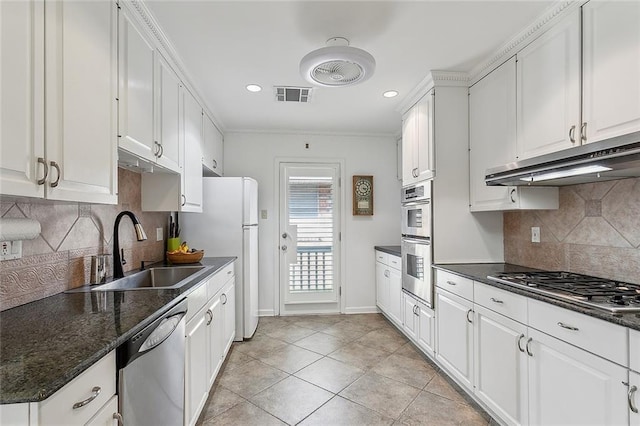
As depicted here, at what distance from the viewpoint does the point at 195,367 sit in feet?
6.09

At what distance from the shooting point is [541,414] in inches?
62.8

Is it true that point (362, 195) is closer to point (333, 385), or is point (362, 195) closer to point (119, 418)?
point (333, 385)

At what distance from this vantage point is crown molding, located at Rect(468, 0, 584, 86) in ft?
5.86

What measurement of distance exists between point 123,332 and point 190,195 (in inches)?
70.6

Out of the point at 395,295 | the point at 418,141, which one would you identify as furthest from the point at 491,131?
the point at 395,295

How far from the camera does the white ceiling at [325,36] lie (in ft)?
5.95

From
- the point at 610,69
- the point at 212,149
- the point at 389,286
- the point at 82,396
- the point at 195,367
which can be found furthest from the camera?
the point at 389,286

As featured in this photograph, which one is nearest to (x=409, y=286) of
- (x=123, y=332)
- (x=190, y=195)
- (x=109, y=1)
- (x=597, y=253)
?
(x=597, y=253)

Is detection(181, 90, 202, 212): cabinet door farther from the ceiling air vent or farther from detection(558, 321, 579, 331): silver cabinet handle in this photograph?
detection(558, 321, 579, 331): silver cabinet handle

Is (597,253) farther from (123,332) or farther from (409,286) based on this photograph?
(123,332)

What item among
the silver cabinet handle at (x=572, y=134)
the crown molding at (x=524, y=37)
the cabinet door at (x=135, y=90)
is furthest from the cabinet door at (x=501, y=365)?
the cabinet door at (x=135, y=90)

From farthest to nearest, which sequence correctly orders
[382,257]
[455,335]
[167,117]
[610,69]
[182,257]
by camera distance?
[382,257] < [182,257] < [455,335] < [167,117] < [610,69]

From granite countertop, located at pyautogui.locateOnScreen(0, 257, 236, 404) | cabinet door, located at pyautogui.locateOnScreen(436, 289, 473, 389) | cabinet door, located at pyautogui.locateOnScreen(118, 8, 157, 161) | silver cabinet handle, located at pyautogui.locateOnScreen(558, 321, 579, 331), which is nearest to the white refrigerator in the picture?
cabinet door, located at pyautogui.locateOnScreen(118, 8, 157, 161)

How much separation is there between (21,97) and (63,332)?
0.77 m
